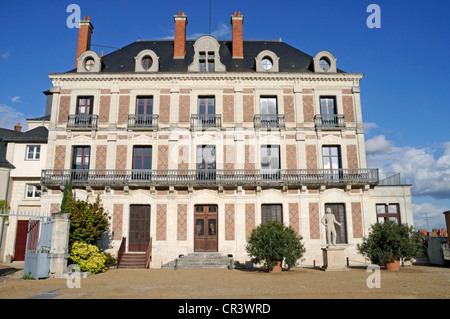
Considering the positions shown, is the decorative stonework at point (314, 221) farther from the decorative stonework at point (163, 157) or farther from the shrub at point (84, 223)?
the shrub at point (84, 223)

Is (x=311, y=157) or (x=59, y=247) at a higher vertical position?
(x=311, y=157)

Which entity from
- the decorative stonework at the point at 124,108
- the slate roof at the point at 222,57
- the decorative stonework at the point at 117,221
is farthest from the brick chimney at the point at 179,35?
the decorative stonework at the point at 117,221

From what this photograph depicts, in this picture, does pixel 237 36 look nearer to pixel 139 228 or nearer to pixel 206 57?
pixel 206 57

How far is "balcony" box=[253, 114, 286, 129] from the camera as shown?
2014cm

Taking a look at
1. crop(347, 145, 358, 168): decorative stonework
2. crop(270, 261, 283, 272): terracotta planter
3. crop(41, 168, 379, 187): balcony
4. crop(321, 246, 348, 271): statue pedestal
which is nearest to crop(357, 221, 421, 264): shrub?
crop(321, 246, 348, 271): statue pedestal

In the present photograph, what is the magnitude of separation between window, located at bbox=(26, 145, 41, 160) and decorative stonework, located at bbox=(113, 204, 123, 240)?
23.4ft

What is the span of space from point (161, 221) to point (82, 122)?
25.2ft

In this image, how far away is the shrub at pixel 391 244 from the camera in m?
14.7

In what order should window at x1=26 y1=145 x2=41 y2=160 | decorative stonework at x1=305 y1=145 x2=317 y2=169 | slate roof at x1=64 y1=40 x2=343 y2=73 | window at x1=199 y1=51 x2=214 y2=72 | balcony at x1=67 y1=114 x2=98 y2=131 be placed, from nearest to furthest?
decorative stonework at x1=305 y1=145 x2=317 y2=169 < balcony at x1=67 y1=114 x2=98 y2=131 < window at x1=199 y1=51 x2=214 y2=72 < slate roof at x1=64 y1=40 x2=343 y2=73 < window at x1=26 y1=145 x2=41 y2=160

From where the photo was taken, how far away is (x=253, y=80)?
20.8m

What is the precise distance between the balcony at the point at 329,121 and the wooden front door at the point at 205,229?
7947 mm

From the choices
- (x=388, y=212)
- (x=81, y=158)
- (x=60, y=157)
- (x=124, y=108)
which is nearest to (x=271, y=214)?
(x=388, y=212)

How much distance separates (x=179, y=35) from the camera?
22.6 m

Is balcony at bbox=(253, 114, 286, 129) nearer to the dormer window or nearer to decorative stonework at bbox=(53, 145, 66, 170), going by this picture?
the dormer window
